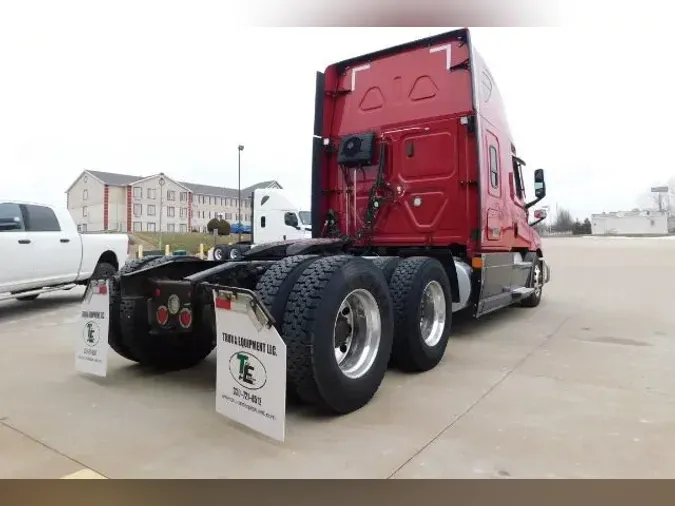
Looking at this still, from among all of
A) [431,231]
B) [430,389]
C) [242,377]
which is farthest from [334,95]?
[242,377]

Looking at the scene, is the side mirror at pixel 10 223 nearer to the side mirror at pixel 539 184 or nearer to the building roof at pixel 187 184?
the side mirror at pixel 539 184

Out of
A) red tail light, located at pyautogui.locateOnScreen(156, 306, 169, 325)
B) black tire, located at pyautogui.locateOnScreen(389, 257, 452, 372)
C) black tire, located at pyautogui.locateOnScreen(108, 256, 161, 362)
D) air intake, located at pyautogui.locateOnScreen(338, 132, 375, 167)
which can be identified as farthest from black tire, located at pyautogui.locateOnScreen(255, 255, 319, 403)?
air intake, located at pyautogui.locateOnScreen(338, 132, 375, 167)

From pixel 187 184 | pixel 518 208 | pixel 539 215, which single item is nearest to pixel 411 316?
pixel 518 208

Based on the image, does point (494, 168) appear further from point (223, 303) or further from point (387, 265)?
point (223, 303)

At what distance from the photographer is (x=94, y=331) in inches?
158

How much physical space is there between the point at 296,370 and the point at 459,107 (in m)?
3.98

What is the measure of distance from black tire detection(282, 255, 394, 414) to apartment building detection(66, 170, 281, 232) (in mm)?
49512

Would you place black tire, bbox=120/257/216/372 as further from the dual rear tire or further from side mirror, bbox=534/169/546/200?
side mirror, bbox=534/169/546/200

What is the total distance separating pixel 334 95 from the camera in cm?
657

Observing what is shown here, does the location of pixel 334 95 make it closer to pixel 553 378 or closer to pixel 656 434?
pixel 553 378

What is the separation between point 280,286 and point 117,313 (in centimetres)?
172

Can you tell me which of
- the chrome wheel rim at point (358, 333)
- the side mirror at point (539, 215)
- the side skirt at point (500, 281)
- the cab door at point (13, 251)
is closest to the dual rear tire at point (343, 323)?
the chrome wheel rim at point (358, 333)

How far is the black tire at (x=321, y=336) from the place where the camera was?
9.89ft

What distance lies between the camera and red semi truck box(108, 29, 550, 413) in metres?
3.24
